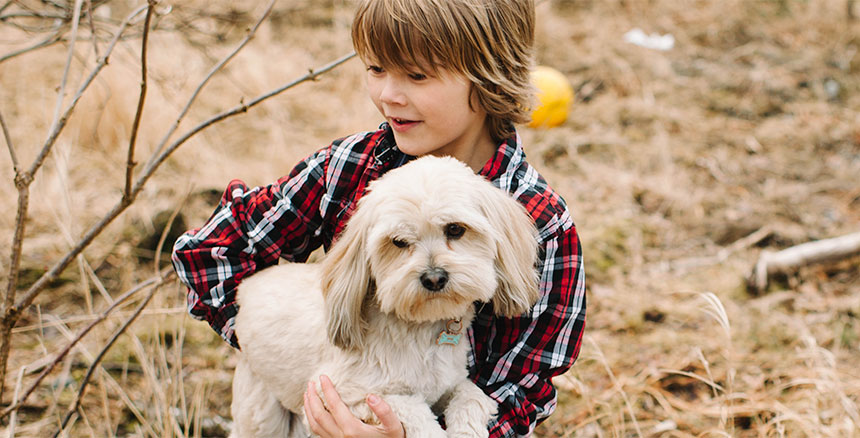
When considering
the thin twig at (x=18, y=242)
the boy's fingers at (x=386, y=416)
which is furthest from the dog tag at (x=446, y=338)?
the thin twig at (x=18, y=242)

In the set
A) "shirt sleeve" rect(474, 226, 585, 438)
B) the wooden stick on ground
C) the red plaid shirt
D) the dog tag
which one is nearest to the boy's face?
the red plaid shirt

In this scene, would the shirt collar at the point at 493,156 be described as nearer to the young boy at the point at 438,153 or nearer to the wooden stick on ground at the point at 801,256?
the young boy at the point at 438,153

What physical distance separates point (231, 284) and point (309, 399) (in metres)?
0.53

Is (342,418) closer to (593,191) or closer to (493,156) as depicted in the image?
(493,156)

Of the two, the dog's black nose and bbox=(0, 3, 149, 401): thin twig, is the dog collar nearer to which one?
the dog's black nose

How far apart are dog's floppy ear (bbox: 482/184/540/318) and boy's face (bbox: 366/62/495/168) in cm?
34

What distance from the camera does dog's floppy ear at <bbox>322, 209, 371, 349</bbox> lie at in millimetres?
1936

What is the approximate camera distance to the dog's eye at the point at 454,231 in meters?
1.89

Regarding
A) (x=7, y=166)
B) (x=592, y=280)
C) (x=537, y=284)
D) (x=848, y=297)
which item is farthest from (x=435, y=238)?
(x=7, y=166)

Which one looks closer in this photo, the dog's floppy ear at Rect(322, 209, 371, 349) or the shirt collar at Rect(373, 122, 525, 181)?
the dog's floppy ear at Rect(322, 209, 371, 349)

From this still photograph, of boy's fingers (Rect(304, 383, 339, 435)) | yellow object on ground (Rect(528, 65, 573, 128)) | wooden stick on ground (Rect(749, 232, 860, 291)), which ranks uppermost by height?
boy's fingers (Rect(304, 383, 339, 435))

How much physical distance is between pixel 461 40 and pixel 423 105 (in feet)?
0.75

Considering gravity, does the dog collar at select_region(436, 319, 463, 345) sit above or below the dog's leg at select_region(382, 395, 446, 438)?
above

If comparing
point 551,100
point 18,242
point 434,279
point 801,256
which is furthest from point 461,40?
point 551,100
